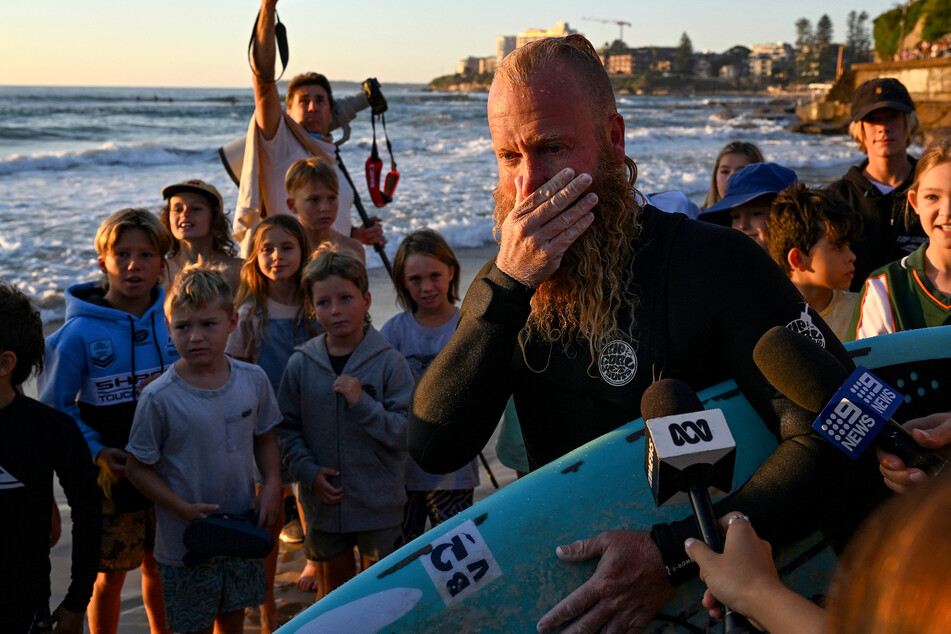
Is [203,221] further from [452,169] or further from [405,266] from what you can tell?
[452,169]

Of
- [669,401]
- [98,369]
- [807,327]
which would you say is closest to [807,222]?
[807,327]

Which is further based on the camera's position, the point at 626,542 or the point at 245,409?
the point at 245,409

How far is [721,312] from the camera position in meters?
1.74

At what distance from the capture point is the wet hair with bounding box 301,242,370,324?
3.61m

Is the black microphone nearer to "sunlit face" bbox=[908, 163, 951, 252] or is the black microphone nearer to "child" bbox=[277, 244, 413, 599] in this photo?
"sunlit face" bbox=[908, 163, 951, 252]

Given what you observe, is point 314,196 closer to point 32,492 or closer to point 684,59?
point 32,492

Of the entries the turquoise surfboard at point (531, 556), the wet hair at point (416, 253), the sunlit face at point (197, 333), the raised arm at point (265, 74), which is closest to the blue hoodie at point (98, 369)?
the sunlit face at point (197, 333)

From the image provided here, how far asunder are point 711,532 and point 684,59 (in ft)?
498

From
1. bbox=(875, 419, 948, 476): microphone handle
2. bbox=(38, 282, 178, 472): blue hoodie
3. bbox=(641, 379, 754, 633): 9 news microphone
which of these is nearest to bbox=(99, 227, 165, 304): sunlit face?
bbox=(38, 282, 178, 472): blue hoodie

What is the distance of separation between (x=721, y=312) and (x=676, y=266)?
0.15 metres

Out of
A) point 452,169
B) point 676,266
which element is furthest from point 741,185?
point 452,169

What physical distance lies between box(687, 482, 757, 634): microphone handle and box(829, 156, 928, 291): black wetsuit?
3291 mm

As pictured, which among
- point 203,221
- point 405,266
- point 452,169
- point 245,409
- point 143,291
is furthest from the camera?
point 452,169

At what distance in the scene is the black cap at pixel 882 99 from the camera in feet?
14.6
